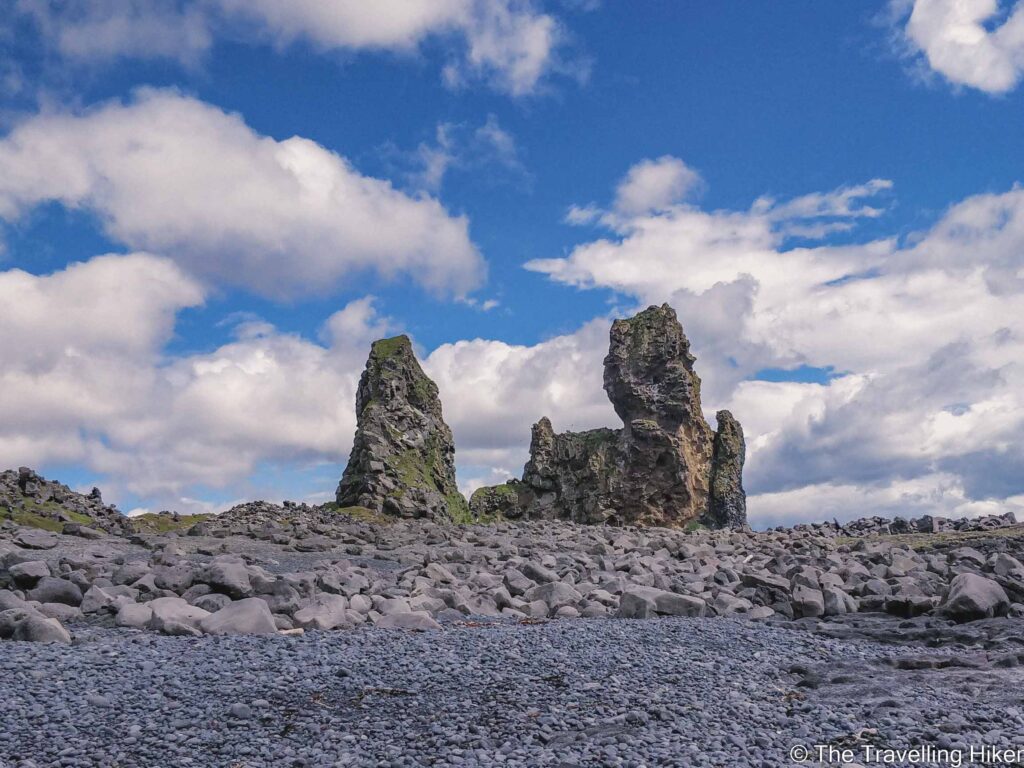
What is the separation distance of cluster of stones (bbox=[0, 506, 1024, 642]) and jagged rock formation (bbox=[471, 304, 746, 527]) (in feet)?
57.3

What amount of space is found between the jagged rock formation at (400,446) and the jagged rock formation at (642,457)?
19.5ft

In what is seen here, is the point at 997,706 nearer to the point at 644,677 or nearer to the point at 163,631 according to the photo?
the point at 644,677

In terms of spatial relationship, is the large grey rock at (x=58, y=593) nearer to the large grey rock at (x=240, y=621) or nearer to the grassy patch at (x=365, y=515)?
the large grey rock at (x=240, y=621)

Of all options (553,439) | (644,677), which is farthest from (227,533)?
(553,439)

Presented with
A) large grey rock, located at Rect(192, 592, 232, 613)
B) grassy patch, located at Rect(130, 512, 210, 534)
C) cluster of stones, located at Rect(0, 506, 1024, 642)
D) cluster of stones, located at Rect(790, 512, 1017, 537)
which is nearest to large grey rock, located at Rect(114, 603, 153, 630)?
cluster of stones, located at Rect(0, 506, 1024, 642)

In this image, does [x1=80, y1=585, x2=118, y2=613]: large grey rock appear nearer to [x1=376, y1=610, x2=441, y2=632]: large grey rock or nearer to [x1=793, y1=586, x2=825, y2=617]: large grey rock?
[x1=376, y1=610, x2=441, y2=632]: large grey rock

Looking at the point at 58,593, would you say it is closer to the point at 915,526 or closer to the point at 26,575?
the point at 26,575

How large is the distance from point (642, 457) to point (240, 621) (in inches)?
1092

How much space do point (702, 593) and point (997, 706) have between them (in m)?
4.68

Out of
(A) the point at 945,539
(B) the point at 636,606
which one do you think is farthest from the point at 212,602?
(A) the point at 945,539

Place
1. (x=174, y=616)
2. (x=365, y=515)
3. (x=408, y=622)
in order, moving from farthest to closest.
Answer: (x=365, y=515), (x=408, y=622), (x=174, y=616)

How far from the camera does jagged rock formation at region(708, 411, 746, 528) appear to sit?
34.5 m

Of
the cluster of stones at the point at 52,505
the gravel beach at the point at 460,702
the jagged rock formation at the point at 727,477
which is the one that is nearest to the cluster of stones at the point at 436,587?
the gravel beach at the point at 460,702

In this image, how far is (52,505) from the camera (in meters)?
21.5
